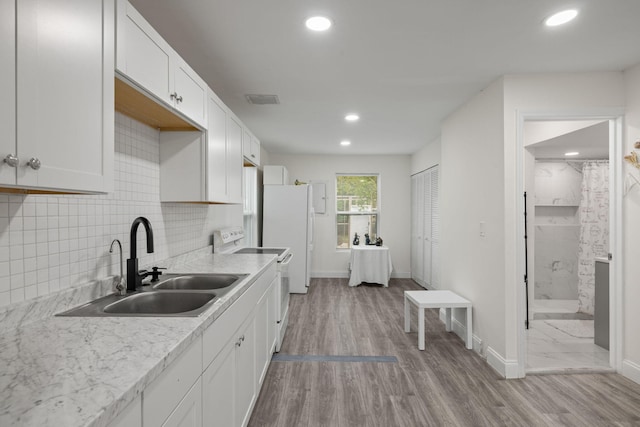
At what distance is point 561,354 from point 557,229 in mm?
2541

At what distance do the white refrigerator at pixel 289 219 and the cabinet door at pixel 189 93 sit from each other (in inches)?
137

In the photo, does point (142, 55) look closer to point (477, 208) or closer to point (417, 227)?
point (477, 208)

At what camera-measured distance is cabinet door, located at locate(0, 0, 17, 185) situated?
2.72 feet

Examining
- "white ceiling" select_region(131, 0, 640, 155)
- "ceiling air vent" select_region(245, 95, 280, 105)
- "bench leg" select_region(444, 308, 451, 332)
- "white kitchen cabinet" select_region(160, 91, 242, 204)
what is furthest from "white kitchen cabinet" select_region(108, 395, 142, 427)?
"bench leg" select_region(444, 308, 451, 332)

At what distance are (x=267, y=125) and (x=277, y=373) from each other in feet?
9.99

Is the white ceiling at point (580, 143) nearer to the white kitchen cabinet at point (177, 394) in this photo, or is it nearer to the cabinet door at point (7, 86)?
the white kitchen cabinet at point (177, 394)

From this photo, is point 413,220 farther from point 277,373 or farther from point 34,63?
point 34,63

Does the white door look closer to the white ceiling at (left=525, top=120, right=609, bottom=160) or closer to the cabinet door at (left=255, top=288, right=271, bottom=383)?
the white ceiling at (left=525, top=120, right=609, bottom=160)

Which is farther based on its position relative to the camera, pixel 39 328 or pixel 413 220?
pixel 413 220

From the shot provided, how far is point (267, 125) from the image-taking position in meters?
4.52

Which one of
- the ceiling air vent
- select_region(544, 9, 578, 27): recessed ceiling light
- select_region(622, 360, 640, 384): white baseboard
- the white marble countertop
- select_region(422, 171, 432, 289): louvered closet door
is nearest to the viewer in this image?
the white marble countertop

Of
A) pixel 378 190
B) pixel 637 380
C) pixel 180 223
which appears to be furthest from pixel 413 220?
pixel 180 223

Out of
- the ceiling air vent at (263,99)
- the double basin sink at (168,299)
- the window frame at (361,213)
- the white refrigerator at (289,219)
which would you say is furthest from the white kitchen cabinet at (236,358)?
the window frame at (361,213)

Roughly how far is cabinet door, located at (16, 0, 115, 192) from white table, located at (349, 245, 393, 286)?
5180 millimetres
